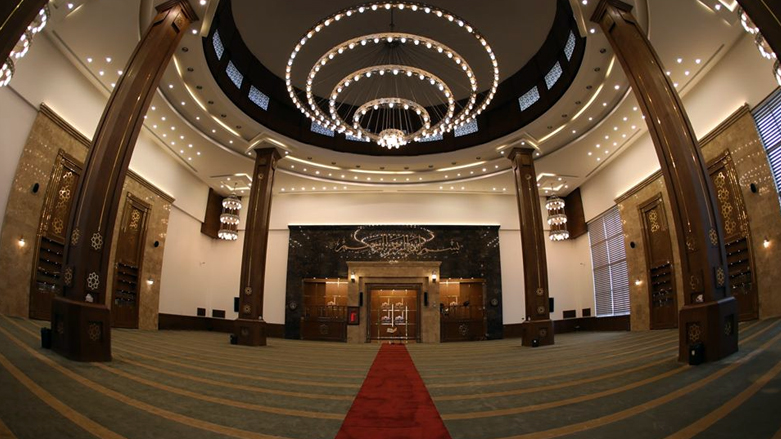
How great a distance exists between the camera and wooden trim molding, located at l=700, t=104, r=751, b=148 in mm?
8852

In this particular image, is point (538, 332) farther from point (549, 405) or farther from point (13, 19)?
point (13, 19)

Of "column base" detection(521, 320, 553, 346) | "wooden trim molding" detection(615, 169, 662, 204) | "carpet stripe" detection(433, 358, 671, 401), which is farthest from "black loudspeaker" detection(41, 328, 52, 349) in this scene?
"wooden trim molding" detection(615, 169, 662, 204)

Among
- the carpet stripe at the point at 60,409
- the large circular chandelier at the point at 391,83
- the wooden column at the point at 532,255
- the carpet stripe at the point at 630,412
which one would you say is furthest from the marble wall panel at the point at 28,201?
the wooden column at the point at 532,255

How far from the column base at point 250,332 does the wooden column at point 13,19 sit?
30.0 feet

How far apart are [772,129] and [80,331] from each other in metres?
12.3

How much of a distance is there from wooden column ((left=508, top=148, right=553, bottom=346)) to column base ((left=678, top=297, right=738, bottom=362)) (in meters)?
5.60

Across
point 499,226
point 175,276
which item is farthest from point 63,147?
point 499,226

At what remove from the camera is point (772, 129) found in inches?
324

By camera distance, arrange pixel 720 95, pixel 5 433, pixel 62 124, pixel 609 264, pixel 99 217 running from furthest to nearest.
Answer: pixel 609 264, pixel 62 124, pixel 720 95, pixel 99 217, pixel 5 433

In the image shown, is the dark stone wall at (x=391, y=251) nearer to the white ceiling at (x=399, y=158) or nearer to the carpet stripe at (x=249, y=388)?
the white ceiling at (x=399, y=158)

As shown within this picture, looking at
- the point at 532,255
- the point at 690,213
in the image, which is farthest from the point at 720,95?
the point at 690,213

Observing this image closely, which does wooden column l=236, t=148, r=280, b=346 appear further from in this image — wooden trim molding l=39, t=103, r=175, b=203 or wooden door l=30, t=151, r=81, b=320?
wooden door l=30, t=151, r=81, b=320

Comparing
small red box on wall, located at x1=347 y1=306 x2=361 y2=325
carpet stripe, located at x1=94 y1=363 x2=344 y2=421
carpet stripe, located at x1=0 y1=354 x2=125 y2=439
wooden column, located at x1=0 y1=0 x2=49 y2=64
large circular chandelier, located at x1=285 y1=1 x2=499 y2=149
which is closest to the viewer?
wooden column, located at x1=0 y1=0 x2=49 y2=64

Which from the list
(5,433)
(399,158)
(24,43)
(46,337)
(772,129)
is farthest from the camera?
(399,158)
